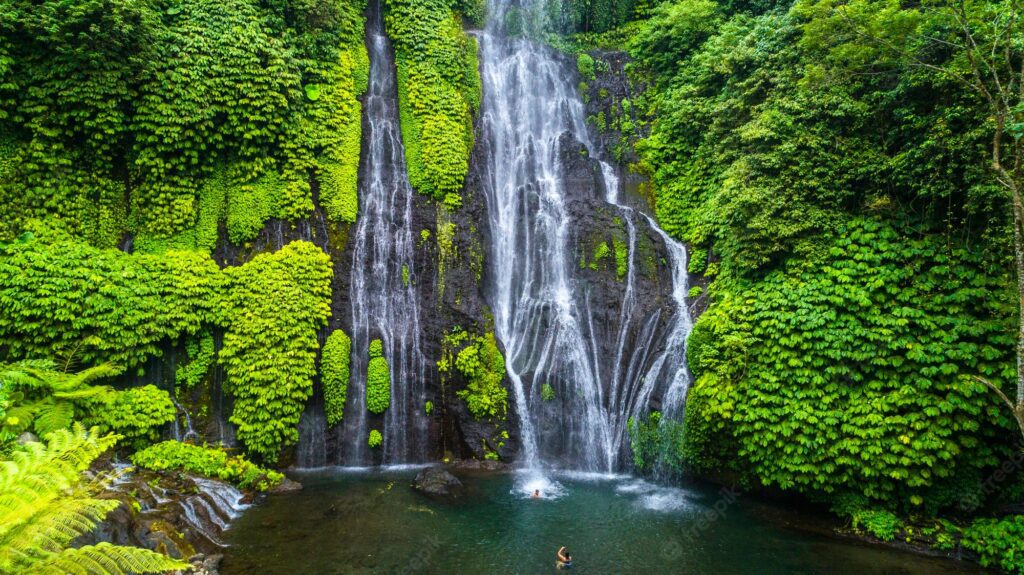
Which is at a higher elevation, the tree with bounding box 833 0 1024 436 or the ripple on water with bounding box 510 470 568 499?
the tree with bounding box 833 0 1024 436

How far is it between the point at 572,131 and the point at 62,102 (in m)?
14.3

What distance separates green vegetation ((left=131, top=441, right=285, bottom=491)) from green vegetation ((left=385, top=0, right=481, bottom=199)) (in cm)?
849

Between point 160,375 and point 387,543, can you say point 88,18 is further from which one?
point 387,543

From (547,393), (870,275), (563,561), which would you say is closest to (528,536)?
(563,561)

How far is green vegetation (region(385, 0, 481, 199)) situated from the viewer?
14.9 meters

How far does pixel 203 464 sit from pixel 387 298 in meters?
5.65

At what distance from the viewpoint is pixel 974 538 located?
326 inches

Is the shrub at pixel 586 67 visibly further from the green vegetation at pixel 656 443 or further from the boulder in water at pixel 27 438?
the boulder in water at pixel 27 438

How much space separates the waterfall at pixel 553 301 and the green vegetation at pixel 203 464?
615cm

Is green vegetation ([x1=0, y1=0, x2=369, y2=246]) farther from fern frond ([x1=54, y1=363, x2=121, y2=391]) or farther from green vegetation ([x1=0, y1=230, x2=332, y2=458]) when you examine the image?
fern frond ([x1=54, y1=363, x2=121, y2=391])

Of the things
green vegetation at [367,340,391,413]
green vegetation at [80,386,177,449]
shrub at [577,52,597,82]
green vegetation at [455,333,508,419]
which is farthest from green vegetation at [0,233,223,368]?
shrub at [577,52,597,82]

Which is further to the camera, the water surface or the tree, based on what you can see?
the water surface

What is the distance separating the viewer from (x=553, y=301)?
14070 mm

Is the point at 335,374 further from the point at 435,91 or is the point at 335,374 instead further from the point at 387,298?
the point at 435,91
